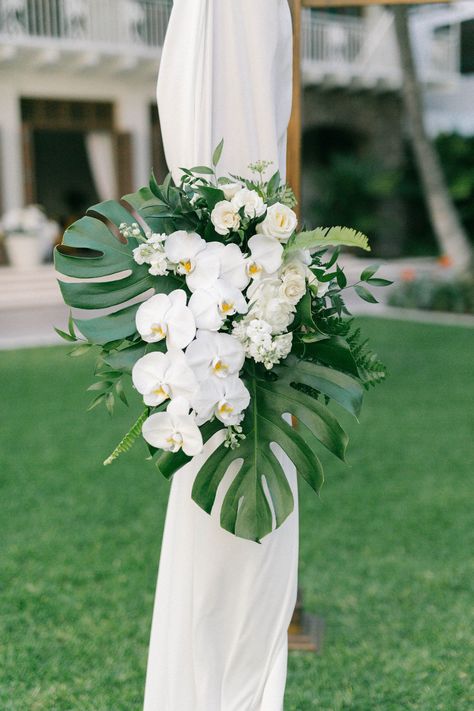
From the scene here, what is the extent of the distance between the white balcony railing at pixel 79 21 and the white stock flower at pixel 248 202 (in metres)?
11.1

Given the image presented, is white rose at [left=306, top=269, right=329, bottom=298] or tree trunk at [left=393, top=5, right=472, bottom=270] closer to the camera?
white rose at [left=306, top=269, right=329, bottom=298]

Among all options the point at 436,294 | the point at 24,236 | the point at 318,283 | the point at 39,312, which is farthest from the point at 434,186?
the point at 318,283

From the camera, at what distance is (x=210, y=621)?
206 centimetres

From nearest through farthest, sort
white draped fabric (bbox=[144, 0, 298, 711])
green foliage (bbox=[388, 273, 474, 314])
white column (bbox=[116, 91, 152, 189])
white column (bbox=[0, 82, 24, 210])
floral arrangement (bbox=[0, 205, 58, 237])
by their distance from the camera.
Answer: white draped fabric (bbox=[144, 0, 298, 711]), green foliage (bbox=[388, 273, 474, 314]), floral arrangement (bbox=[0, 205, 58, 237]), white column (bbox=[0, 82, 24, 210]), white column (bbox=[116, 91, 152, 189])

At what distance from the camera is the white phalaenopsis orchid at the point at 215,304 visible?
1.72m

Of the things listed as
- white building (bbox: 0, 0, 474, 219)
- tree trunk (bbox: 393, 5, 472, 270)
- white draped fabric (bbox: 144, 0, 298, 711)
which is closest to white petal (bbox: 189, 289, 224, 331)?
white draped fabric (bbox: 144, 0, 298, 711)

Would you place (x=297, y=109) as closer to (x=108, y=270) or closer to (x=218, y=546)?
(x=108, y=270)

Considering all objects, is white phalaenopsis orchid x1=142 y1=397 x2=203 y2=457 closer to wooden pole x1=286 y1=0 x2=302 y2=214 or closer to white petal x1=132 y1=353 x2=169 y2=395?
white petal x1=132 y1=353 x2=169 y2=395

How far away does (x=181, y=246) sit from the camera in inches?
70.0

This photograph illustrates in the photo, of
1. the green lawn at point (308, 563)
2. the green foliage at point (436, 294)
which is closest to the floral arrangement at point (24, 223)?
the green foliage at point (436, 294)

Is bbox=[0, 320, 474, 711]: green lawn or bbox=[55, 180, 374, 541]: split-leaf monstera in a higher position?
Result: bbox=[55, 180, 374, 541]: split-leaf monstera

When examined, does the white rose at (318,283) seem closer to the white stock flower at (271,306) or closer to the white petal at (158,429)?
the white stock flower at (271,306)

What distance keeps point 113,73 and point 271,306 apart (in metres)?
12.3

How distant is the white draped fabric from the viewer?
79.3 inches
